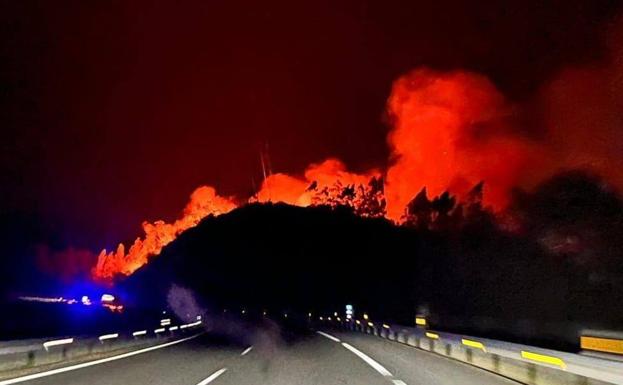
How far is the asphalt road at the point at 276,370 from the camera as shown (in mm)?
15391

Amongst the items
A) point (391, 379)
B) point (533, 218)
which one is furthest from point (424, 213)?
point (391, 379)

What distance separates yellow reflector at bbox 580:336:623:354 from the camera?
51.6 feet

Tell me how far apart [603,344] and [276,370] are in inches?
311

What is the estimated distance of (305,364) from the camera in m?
20.2

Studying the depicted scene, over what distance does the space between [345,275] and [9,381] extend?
117326mm

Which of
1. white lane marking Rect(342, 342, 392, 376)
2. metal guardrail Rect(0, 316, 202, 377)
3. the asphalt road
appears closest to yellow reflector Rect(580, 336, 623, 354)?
the asphalt road

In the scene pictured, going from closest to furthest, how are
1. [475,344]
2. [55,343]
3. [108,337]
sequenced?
[475,344] < [55,343] < [108,337]

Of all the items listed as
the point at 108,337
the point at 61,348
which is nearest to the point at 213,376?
the point at 61,348

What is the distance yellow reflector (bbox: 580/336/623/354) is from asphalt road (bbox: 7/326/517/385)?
2.53 m

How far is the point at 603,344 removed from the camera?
16.7m

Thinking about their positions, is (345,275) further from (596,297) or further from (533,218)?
(596,297)

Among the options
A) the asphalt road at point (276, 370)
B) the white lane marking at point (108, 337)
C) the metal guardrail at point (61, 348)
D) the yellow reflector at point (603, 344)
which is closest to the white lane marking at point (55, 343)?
the metal guardrail at point (61, 348)

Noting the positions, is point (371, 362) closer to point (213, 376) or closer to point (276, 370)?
point (276, 370)

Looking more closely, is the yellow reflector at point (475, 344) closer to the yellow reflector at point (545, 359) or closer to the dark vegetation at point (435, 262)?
the yellow reflector at point (545, 359)
